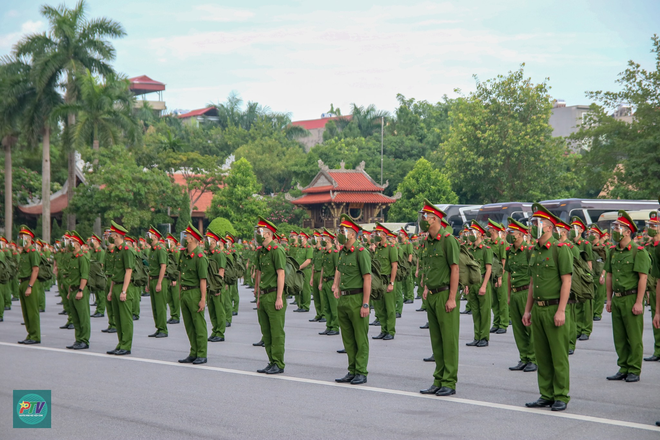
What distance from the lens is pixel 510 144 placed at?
43938 millimetres

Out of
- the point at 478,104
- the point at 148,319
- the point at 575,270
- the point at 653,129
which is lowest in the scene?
the point at 148,319

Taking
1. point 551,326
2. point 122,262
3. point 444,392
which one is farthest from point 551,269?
point 122,262

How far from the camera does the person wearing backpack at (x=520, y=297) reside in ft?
29.9

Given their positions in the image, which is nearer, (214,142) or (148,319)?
(148,319)

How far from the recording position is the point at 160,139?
186 ft

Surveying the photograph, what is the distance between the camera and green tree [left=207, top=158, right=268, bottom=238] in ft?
148

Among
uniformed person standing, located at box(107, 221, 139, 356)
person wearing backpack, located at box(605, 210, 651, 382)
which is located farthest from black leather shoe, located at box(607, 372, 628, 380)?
uniformed person standing, located at box(107, 221, 139, 356)

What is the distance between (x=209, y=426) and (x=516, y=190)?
41407 mm

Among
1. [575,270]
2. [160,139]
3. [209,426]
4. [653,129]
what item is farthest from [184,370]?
[160,139]

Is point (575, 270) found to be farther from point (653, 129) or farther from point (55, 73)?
point (55, 73)

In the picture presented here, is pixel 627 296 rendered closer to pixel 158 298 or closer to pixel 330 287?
pixel 330 287

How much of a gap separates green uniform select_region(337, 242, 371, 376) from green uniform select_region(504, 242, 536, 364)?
2106 millimetres

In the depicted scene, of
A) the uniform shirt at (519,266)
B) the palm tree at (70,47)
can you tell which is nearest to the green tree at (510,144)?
the palm tree at (70,47)

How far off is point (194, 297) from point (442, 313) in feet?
13.0
